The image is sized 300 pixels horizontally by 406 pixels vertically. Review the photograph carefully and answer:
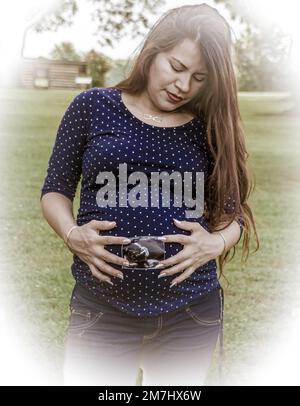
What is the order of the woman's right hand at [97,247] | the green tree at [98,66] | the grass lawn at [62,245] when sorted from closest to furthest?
the woman's right hand at [97,247] → the green tree at [98,66] → the grass lawn at [62,245]

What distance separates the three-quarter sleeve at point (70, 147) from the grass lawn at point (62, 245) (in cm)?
134

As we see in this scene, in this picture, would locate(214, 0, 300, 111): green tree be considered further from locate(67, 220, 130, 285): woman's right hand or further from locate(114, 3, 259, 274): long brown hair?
locate(67, 220, 130, 285): woman's right hand

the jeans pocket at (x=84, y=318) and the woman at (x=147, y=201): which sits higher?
the woman at (x=147, y=201)

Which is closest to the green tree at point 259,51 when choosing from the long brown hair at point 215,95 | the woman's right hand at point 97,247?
the long brown hair at point 215,95

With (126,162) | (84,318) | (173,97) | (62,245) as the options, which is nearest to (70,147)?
(126,162)

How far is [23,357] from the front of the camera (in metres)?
2.89

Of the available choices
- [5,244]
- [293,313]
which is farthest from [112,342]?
[5,244]

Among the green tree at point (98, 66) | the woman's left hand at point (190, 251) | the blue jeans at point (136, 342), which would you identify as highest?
the green tree at point (98, 66)

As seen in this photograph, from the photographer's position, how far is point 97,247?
1553 mm

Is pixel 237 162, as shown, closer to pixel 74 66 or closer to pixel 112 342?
pixel 112 342

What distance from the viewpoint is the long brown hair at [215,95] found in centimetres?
155

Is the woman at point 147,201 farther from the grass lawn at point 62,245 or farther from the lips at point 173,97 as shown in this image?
the grass lawn at point 62,245

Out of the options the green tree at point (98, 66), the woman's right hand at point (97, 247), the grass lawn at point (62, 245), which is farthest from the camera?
the grass lawn at point (62, 245)

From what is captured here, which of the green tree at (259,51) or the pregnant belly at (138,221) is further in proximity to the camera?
the green tree at (259,51)
